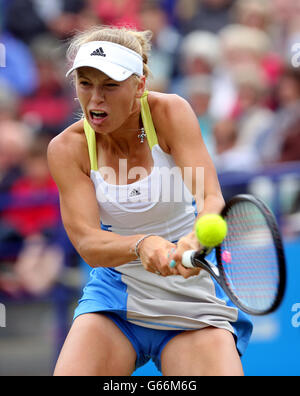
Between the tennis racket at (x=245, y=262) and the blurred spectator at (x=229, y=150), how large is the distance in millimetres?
2501

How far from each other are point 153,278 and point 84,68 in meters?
0.99

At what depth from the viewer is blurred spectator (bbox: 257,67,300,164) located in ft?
20.0

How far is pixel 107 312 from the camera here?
11.1 feet

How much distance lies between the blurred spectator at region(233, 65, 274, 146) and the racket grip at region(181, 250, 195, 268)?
350cm

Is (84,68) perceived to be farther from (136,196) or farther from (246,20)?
(246,20)

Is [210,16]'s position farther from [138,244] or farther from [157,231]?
[138,244]

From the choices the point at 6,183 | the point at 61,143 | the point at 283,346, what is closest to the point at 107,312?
the point at 61,143

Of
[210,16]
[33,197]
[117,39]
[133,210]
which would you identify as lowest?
[133,210]

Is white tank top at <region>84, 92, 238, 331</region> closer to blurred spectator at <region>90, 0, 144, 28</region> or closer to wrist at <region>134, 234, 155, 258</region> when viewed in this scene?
wrist at <region>134, 234, 155, 258</region>

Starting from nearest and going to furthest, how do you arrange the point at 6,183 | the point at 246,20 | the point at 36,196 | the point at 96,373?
the point at 96,373 < the point at 36,196 < the point at 6,183 < the point at 246,20

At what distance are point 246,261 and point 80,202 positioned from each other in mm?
908

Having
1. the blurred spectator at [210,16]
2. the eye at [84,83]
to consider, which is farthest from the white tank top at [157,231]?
the blurred spectator at [210,16]

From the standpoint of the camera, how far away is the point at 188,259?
3008mm

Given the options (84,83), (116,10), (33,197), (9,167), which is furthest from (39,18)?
(84,83)
